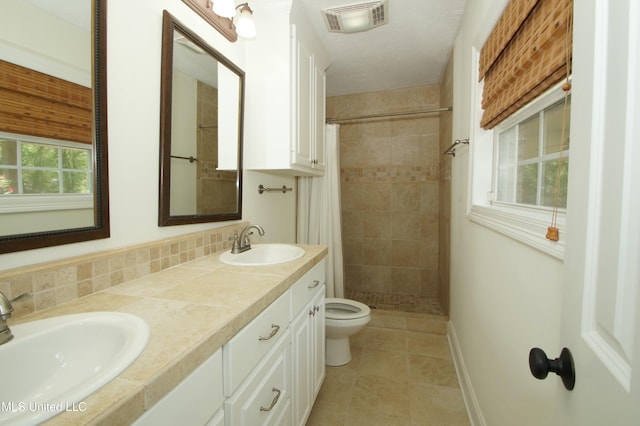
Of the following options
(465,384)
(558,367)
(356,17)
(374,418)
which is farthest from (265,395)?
(356,17)

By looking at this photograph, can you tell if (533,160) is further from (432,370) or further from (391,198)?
(391,198)

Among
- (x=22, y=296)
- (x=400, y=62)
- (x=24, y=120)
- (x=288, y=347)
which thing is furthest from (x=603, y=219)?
(x=400, y=62)

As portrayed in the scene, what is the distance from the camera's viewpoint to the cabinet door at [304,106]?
1698mm

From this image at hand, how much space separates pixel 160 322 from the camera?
2.20 feet

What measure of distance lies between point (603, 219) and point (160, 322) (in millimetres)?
870

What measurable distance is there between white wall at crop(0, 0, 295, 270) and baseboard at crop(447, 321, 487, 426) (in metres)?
1.67

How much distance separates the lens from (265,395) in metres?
0.89

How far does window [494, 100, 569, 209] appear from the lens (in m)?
0.92

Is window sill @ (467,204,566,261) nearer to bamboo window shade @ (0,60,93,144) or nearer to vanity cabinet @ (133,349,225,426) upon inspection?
vanity cabinet @ (133,349,225,426)

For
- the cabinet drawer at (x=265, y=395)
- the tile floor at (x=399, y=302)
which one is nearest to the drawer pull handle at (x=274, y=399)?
the cabinet drawer at (x=265, y=395)

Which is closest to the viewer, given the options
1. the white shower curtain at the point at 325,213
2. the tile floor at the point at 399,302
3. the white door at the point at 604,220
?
the white door at the point at 604,220

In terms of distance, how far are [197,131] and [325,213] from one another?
4.60ft

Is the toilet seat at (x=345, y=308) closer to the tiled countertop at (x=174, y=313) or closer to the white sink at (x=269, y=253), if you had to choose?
the white sink at (x=269, y=253)

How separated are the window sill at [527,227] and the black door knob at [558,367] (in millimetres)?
293
